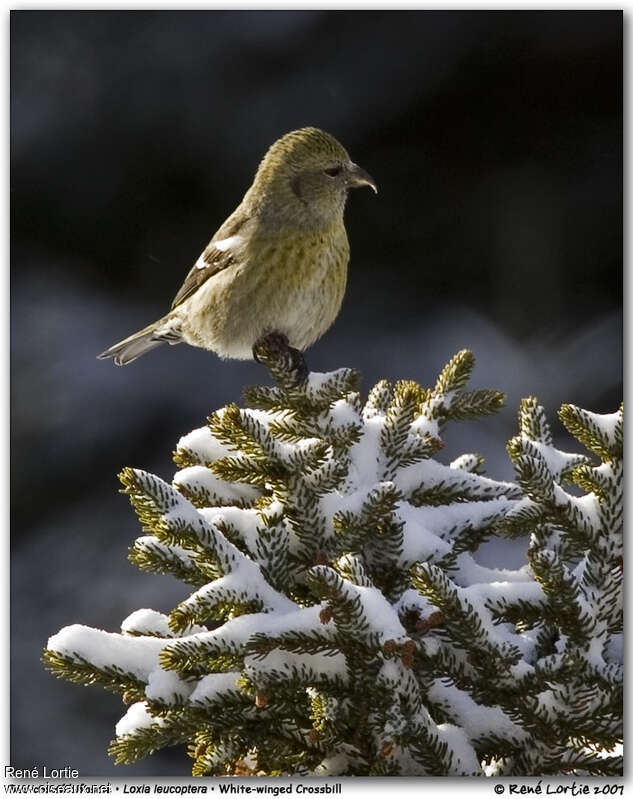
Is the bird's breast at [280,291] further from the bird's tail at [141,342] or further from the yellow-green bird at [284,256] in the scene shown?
the bird's tail at [141,342]

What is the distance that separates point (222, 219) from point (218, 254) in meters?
0.45

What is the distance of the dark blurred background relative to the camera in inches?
99.7

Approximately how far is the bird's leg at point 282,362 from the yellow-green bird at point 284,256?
0.26 m

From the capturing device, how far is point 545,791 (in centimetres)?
166

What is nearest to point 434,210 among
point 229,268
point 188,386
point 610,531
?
point 229,268

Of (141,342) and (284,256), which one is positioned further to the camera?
(141,342)

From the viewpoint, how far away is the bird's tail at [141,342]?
9.47 feet

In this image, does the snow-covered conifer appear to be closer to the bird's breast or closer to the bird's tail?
the bird's breast

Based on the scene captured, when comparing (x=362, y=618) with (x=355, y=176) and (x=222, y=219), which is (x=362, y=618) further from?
(x=222, y=219)

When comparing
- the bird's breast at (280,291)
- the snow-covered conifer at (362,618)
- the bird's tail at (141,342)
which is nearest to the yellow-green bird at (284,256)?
the bird's breast at (280,291)

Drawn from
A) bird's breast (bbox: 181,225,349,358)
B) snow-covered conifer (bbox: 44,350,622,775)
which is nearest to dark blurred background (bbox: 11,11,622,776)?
bird's breast (bbox: 181,225,349,358)

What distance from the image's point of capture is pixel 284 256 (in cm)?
250

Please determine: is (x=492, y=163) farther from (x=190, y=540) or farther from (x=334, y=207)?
(x=190, y=540)

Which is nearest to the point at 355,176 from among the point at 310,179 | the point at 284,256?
the point at 310,179
